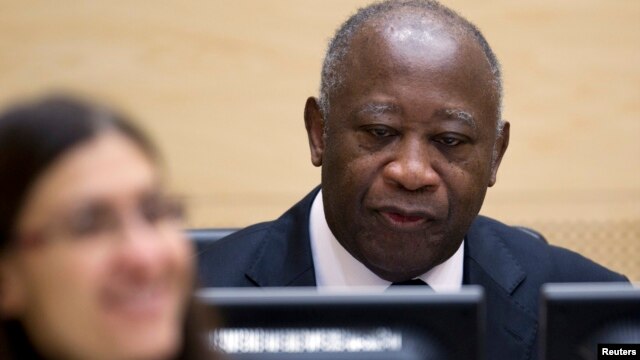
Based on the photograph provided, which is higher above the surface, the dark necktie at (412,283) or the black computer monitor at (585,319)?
the black computer monitor at (585,319)

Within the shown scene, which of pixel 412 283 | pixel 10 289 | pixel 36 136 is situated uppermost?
pixel 36 136

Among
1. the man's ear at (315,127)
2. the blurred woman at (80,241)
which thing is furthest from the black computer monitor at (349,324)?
the man's ear at (315,127)

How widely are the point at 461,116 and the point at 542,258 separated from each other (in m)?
0.29

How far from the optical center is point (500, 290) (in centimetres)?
173

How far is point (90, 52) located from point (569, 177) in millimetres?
1345

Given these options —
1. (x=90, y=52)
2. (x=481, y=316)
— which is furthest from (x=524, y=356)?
(x=90, y=52)

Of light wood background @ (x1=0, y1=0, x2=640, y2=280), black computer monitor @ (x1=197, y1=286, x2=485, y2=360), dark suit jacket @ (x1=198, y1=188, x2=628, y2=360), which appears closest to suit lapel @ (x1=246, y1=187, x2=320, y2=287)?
dark suit jacket @ (x1=198, y1=188, x2=628, y2=360)

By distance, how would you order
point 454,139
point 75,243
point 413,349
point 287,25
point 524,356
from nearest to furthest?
point 75,243
point 413,349
point 524,356
point 454,139
point 287,25

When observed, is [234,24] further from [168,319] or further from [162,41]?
[168,319]

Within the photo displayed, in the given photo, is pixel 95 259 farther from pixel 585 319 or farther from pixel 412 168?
pixel 412 168

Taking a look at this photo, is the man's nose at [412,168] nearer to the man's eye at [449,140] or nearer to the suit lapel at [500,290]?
the man's eye at [449,140]

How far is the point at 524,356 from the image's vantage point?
1580 mm

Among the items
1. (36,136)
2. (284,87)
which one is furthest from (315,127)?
(284,87)

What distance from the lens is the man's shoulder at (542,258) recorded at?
1845 mm
